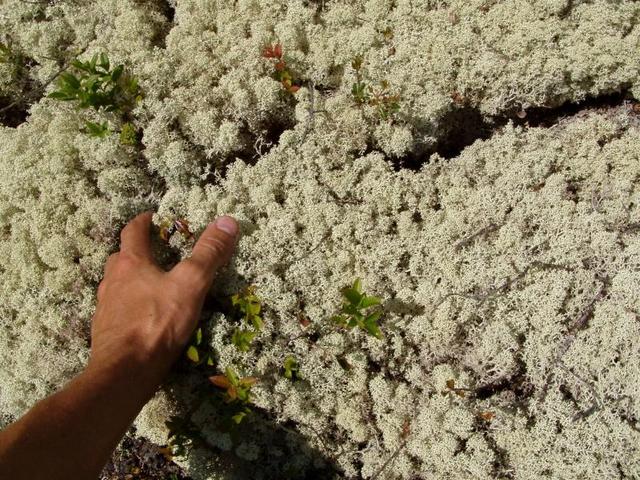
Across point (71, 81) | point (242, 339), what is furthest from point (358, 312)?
point (71, 81)

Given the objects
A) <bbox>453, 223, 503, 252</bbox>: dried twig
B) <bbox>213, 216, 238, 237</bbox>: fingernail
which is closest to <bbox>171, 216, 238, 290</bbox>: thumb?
<bbox>213, 216, 238, 237</bbox>: fingernail

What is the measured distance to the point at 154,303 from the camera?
325 centimetres

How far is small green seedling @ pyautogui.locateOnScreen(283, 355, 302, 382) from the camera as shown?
3279 millimetres

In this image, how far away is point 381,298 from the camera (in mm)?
3355

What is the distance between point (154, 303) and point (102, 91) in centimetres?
132

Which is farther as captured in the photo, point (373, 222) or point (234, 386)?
point (373, 222)

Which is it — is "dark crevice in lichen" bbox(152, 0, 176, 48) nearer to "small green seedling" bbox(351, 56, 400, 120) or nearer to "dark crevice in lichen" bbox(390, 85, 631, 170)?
"small green seedling" bbox(351, 56, 400, 120)

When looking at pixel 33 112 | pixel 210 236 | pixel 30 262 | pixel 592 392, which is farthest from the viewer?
pixel 33 112

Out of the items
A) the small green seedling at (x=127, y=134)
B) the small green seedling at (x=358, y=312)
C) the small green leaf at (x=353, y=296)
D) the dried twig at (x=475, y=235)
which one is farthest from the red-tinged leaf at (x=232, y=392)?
the small green seedling at (x=127, y=134)

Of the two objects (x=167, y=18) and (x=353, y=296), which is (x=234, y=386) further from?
(x=167, y=18)

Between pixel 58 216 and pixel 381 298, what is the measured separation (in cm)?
199

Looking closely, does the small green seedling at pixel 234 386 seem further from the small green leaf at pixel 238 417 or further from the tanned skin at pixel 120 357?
the tanned skin at pixel 120 357

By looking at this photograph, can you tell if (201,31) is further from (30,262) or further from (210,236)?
(30,262)

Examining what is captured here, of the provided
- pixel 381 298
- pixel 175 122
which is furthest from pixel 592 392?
pixel 175 122
